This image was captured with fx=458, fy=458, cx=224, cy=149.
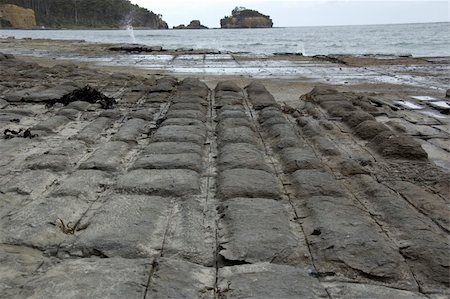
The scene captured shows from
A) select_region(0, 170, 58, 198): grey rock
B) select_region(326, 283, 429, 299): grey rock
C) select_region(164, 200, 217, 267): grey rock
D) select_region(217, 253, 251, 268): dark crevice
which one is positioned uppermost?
select_region(0, 170, 58, 198): grey rock

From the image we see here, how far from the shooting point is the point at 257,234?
283cm

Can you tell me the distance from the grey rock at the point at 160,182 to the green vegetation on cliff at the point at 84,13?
343 feet

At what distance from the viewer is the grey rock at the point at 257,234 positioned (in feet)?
8.59

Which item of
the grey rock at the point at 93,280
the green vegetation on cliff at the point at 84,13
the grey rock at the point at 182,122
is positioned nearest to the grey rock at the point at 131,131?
the grey rock at the point at 182,122

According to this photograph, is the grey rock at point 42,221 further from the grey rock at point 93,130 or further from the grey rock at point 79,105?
the grey rock at point 79,105

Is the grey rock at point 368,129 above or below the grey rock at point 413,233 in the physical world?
above

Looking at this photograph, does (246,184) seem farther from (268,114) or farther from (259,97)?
(259,97)

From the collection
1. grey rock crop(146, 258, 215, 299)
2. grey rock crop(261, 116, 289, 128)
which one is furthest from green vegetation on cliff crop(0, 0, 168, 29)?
grey rock crop(146, 258, 215, 299)

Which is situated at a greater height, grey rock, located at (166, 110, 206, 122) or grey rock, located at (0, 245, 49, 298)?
grey rock, located at (166, 110, 206, 122)

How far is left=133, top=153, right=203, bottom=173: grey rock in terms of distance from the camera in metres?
4.08

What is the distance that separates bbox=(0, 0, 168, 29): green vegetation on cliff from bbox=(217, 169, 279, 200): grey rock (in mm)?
104977

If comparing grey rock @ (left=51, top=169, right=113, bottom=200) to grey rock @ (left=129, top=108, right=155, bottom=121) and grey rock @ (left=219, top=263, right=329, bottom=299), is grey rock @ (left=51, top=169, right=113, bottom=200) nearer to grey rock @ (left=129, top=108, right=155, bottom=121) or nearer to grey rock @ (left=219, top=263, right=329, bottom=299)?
grey rock @ (left=219, top=263, right=329, bottom=299)

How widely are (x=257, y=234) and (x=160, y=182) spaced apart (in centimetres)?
114

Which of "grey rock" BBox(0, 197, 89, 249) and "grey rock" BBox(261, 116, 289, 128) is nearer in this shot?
"grey rock" BBox(0, 197, 89, 249)
